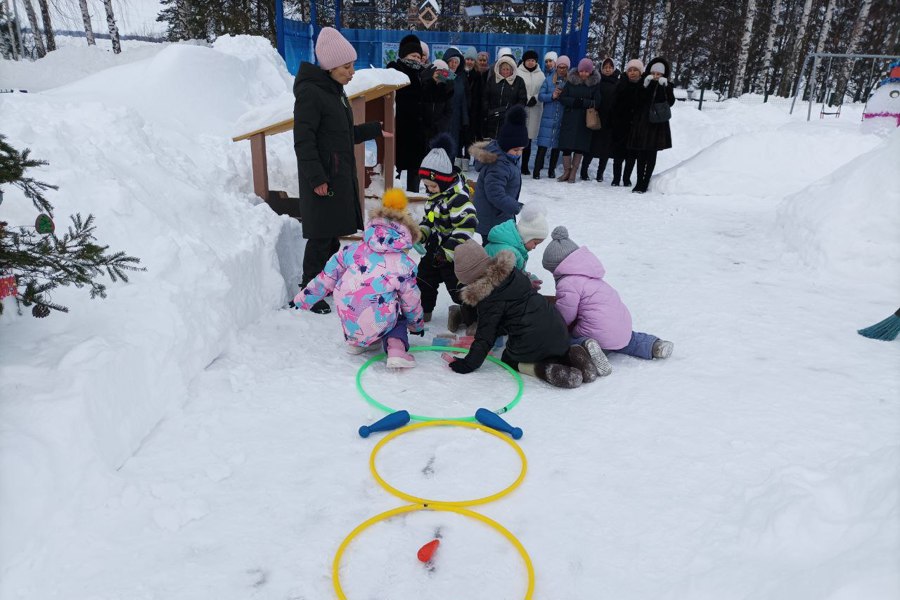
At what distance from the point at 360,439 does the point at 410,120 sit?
18.7ft

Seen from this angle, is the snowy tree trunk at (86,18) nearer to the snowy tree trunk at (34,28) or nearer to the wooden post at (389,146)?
the snowy tree trunk at (34,28)

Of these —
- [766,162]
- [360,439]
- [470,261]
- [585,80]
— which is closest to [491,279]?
[470,261]

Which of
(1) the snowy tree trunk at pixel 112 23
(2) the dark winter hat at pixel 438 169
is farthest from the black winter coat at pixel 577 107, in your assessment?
(1) the snowy tree trunk at pixel 112 23

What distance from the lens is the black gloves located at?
12.0ft

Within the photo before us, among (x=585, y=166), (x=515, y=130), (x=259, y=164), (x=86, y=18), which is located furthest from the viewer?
(x=86, y=18)

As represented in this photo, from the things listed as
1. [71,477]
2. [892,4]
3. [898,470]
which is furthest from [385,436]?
[892,4]

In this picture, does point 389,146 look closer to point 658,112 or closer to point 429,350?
point 658,112

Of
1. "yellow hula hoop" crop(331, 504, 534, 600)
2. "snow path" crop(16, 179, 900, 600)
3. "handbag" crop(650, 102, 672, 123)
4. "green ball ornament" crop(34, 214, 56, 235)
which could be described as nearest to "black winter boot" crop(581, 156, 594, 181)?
"handbag" crop(650, 102, 672, 123)

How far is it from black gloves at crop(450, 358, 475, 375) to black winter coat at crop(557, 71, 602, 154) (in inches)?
249

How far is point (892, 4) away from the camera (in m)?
9.70

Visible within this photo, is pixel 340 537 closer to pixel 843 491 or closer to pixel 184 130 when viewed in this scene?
pixel 843 491

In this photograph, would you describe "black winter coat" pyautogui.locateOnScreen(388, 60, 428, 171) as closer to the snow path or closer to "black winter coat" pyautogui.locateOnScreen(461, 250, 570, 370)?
the snow path

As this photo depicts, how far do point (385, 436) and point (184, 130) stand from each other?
4399mm

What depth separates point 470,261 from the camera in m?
3.49
